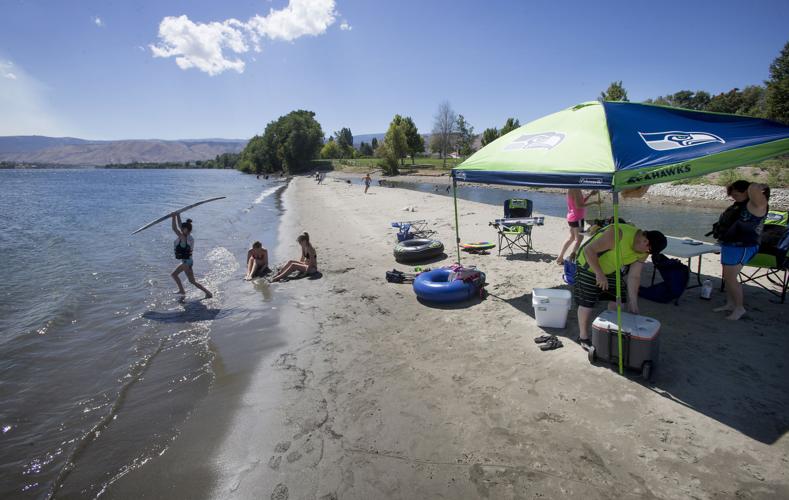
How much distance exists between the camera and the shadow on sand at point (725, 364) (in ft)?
12.7

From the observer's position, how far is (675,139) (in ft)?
16.4

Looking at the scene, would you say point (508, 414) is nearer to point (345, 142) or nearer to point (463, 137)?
point (463, 137)

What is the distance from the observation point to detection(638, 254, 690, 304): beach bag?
20.5 ft

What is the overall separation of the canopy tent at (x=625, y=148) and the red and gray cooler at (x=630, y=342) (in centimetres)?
11

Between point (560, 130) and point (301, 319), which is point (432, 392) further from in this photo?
point (560, 130)

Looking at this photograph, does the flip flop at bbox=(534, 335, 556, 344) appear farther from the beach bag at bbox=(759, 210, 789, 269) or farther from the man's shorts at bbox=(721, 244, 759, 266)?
the beach bag at bbox=(759, 210, 789, 269)

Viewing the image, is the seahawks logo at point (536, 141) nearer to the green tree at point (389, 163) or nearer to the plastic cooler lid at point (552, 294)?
the plastic cooler lid at point (552, 294)

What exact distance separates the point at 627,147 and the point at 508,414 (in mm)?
3631

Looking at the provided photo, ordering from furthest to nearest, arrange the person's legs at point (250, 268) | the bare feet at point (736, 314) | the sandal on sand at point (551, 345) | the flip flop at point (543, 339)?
the person's legs at point (250, 268), the bare feet at point (736, 314), the flip flop at point (543, 339), the sandal on sand at point (551, 345)

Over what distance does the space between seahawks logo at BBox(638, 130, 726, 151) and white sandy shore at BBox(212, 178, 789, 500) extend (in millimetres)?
2658

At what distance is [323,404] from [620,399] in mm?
3424

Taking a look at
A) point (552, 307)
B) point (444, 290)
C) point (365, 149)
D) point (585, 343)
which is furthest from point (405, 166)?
point (585, 343)

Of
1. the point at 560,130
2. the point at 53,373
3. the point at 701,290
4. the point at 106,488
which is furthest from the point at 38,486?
the point at 701,290

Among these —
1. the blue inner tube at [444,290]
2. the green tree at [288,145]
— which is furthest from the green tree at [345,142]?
the blue inner tube at [444,290]
